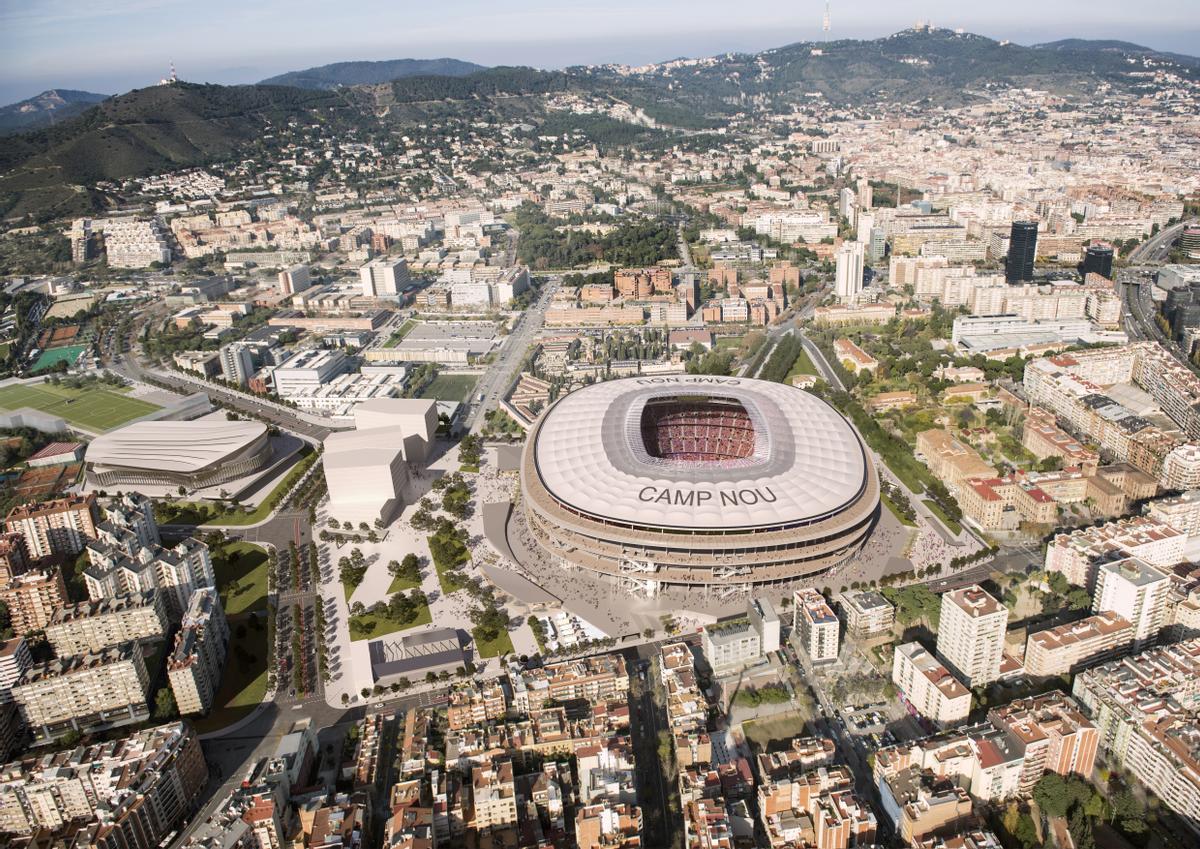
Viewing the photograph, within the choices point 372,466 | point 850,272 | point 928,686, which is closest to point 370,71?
point 850,272

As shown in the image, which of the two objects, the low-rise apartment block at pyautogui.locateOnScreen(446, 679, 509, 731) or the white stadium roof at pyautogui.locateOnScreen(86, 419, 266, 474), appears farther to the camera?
the white stadium roof at pyautogui.locateOnScreen(86, 419, 266, 474)

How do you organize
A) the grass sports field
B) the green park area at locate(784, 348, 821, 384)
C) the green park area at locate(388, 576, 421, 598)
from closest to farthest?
the green park area at locate(388, 576, 421, 598), the grass sports field, the green park area at locate(784, 348, 821, 384)

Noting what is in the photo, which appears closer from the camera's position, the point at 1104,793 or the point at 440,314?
the point at 1104,793

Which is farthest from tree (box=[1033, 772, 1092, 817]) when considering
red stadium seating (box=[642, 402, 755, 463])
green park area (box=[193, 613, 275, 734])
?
green park area (box=[193, 613, 275, 734])

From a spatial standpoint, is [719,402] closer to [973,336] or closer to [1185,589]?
[1185,589]

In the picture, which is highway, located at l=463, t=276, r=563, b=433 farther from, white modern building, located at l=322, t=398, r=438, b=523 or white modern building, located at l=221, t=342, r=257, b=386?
white modern building, located at l=221, t=342, r=257, b=386

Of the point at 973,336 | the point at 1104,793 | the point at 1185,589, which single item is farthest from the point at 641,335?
the point at 1104,793

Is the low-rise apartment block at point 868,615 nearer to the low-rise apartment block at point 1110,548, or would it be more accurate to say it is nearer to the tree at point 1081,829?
the low-rise apartment block at point 1110,548

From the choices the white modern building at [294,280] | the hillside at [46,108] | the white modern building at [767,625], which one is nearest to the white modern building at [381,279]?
the white modern building at [294,280]
